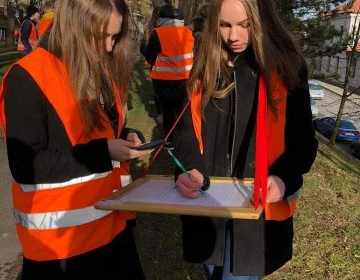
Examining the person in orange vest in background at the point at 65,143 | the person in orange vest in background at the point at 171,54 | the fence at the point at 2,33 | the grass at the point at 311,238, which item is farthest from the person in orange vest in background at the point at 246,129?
the fence at the point at 2,33

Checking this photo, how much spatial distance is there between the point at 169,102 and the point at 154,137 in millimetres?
A: 936

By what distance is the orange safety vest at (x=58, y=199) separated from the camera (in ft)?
6.27

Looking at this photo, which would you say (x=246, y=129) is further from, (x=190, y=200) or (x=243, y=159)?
(x=190, y=200)

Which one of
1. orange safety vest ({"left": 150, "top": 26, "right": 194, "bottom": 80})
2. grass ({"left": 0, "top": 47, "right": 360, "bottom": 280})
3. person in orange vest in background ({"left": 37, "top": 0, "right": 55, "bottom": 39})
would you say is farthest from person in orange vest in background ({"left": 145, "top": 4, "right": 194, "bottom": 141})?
person in orange vest in background ({"left": 37, "top": 0, "right": 55, "bottom": 39})

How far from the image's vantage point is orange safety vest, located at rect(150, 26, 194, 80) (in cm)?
648

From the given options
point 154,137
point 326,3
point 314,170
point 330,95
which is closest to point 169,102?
point 154,137

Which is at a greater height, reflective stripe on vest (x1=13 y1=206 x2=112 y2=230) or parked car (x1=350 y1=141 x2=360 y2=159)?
reflective stripe on vest (x1=13 y1=206 x2=112 y2=230)

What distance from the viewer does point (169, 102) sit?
272 inches

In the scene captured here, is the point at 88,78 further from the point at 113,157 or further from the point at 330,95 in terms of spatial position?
the point at 330,95

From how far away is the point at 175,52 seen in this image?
6562 mm

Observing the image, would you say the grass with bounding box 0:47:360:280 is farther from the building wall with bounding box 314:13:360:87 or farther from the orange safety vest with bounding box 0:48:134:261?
the building wall with bounding box 314:13:360:87

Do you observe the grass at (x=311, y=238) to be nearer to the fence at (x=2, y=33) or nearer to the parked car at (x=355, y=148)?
the parked car at (x=355, y=148)

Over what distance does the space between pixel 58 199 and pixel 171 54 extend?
4.86m

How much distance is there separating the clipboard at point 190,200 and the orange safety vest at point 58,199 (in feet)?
0.43
